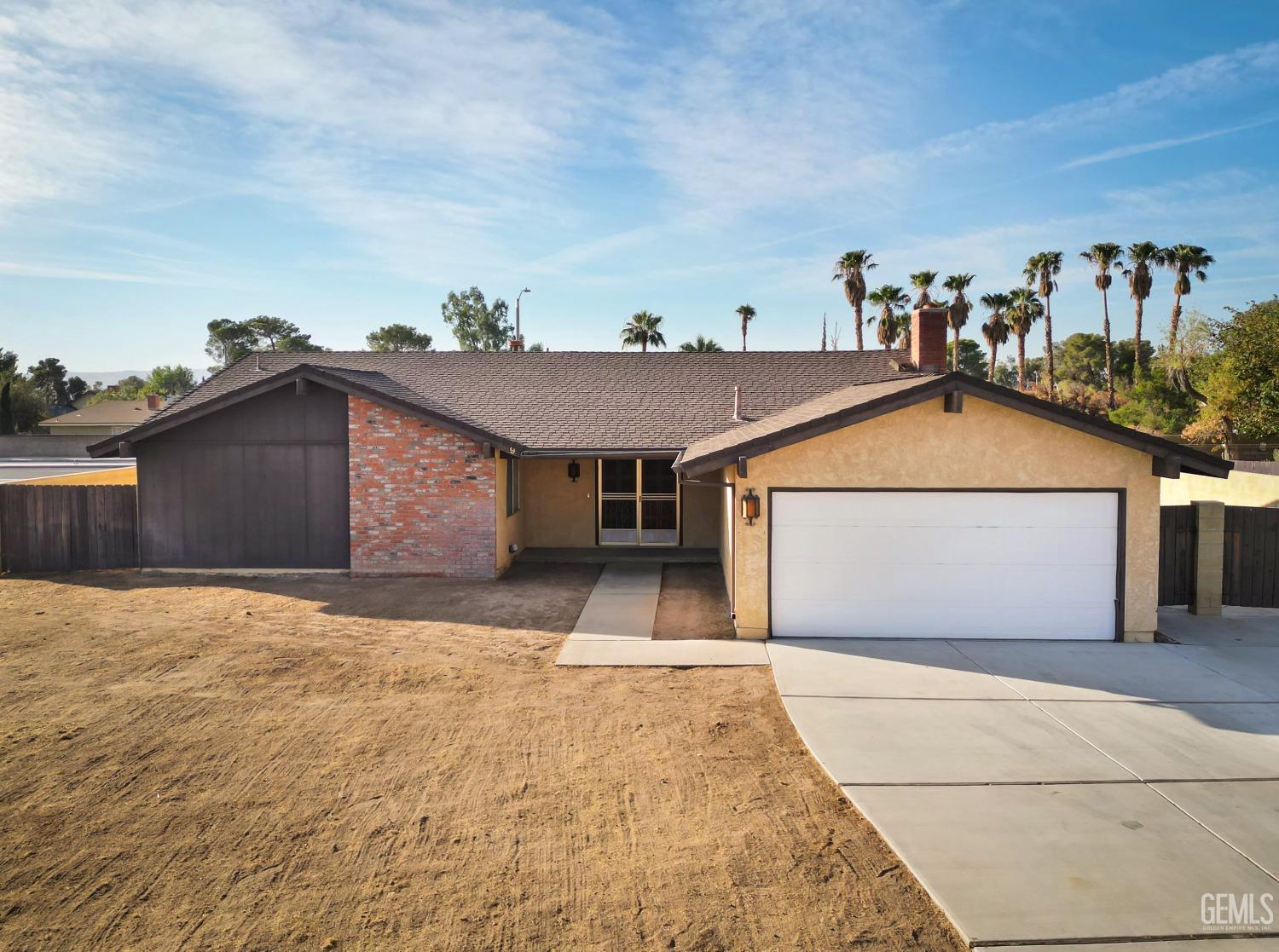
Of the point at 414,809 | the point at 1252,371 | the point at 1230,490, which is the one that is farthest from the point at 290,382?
the point at 1252,371

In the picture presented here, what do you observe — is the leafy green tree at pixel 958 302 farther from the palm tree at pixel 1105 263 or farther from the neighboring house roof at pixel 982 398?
the neighboring house roof at pixel 982 398

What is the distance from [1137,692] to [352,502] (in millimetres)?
12544

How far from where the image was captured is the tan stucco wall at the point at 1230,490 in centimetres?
1467

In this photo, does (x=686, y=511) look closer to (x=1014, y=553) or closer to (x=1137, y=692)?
(x=1014, y=553)

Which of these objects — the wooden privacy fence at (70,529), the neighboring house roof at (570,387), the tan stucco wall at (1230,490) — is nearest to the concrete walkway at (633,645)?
the neighboring house roof at (570,387)

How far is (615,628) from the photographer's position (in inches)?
416

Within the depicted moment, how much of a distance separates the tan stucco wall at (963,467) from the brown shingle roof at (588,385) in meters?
4.60

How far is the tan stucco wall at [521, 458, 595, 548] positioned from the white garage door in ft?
24.1

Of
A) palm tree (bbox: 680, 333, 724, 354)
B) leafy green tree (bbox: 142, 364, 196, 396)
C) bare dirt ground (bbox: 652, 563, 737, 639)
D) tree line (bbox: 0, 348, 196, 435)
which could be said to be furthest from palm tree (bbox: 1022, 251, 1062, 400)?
leafy green tree (bbox: 142, 364, 196, 396)

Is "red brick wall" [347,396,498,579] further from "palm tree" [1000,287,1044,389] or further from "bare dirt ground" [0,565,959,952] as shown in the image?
"palm tree" [1000,287,1044,389]

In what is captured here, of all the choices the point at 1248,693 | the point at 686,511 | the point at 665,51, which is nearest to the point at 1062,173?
the point at 665,51

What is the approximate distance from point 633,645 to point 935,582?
4309 millimetres

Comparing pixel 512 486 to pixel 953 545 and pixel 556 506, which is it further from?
pixel 953 545

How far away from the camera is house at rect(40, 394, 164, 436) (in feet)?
167
